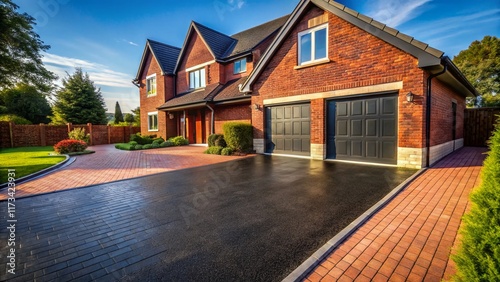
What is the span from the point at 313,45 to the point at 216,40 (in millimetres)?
10893

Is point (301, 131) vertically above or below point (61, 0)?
below

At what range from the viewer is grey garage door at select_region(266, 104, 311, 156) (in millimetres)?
9930

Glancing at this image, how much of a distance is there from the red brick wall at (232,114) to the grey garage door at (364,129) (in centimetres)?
563

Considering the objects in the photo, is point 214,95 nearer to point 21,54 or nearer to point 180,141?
point 180,141

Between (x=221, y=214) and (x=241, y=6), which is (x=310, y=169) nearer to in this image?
(x=221, y=214)

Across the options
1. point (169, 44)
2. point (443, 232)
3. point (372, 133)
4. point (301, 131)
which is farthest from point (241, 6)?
point (169, 44)

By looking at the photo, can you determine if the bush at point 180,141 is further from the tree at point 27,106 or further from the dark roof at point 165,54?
the tree at point 27,106

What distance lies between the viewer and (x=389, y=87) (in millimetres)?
7367

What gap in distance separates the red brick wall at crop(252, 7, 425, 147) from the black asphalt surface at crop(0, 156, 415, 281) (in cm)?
248

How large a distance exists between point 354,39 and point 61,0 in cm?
1086

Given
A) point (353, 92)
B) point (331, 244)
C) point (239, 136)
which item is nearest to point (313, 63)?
point (353, 92)

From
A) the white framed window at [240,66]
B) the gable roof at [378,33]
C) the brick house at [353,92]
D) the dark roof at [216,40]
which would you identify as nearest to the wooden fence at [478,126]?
the brick house at [353,92]

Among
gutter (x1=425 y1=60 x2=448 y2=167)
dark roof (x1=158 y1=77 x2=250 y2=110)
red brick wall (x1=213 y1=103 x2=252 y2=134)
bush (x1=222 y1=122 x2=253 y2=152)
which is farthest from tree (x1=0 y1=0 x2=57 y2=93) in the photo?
gutter (x1=425 y1=60 x2=448 y2=167)
